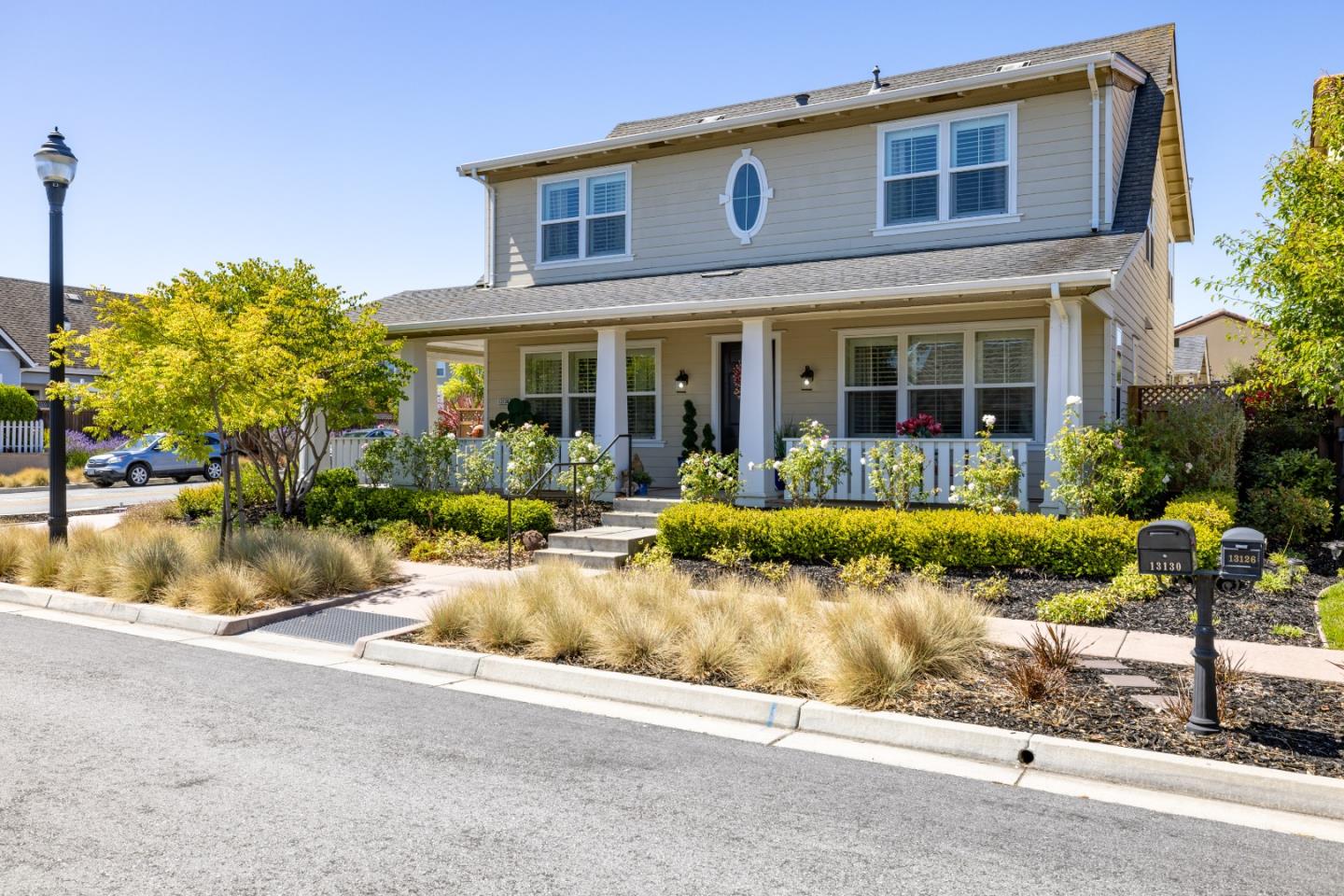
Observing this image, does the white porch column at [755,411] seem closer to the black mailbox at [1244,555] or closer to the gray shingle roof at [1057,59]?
the gray shingle roof at [1057,59]

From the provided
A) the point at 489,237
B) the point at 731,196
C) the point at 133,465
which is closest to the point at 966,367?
the point at 731,196

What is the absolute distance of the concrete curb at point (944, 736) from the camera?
4625 millimetres

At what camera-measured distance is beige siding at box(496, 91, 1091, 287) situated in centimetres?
1350

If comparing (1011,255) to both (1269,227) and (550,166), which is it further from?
(550,166)

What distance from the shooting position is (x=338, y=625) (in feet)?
28.5

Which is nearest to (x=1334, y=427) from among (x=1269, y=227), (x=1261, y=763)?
(x=1269, y=227)

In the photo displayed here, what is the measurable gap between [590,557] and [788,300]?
14.2 feet

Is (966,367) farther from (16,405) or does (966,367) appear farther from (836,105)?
(16,405)

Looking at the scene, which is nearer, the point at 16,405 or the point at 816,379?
the point at 816,379

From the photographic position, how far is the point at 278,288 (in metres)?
12.9

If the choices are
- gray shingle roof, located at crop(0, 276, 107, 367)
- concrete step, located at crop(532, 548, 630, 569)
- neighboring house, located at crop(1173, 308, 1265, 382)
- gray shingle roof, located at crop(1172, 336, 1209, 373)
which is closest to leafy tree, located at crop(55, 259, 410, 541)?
concrete step, located at crop(532, 548, 630, 569)

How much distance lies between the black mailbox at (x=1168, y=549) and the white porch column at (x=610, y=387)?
9.68m

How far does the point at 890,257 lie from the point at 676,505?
5.22 m

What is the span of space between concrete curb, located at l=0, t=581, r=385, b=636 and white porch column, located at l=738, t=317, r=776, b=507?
17.4ft
